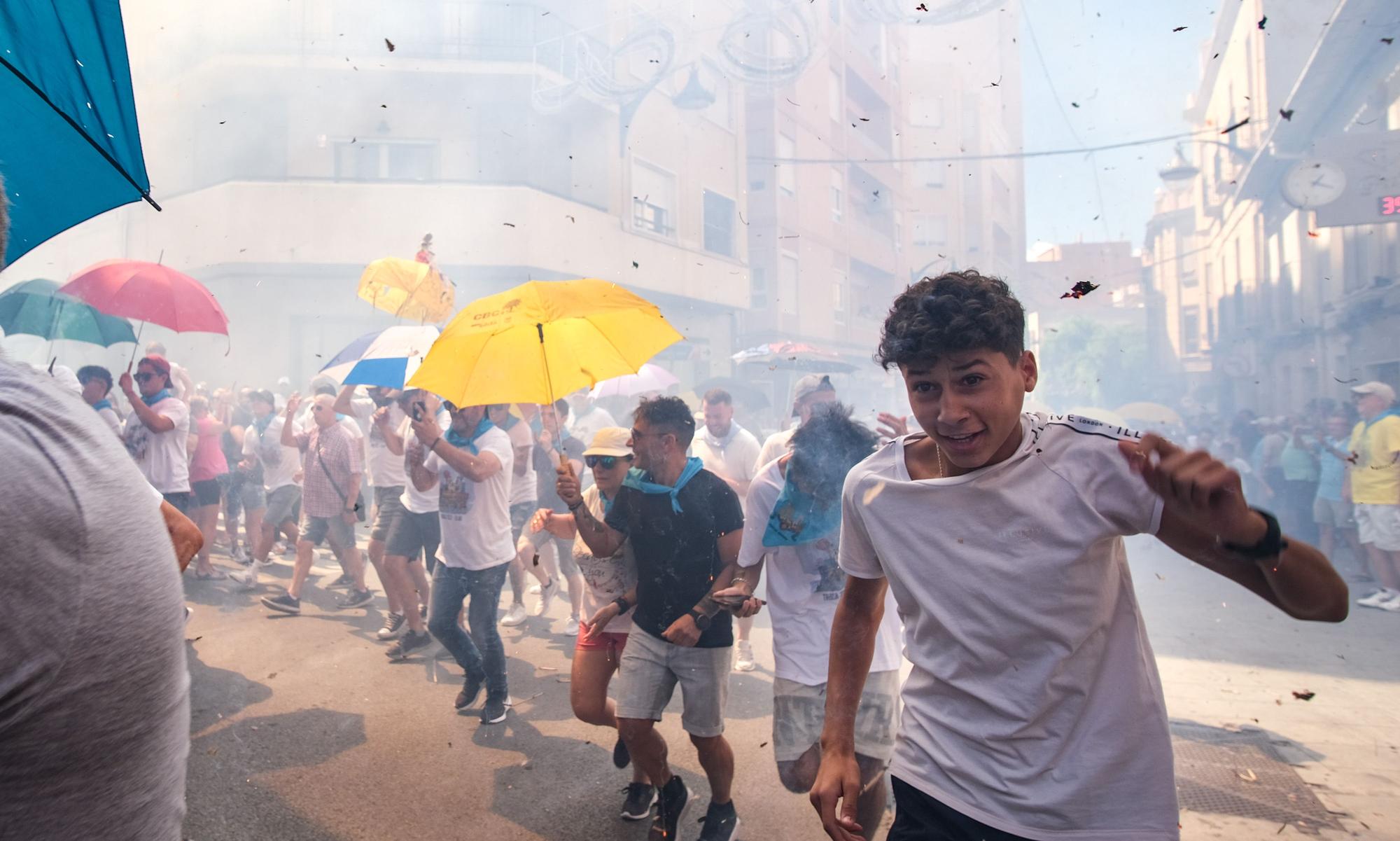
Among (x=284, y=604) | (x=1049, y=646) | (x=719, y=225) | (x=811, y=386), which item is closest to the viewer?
(x=1049, y=646)

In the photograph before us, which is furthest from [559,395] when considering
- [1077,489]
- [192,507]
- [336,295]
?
[336,295]

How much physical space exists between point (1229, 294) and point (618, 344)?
77.0ft

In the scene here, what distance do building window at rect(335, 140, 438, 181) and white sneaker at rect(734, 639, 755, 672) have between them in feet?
39.0

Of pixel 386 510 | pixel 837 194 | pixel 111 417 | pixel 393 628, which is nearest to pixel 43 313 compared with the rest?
pixel 111 417

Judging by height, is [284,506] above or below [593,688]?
above

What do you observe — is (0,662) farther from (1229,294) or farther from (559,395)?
(1229,294)

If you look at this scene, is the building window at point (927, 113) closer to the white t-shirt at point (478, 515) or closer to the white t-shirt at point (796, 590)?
the white t-shirt at point (478, 515)

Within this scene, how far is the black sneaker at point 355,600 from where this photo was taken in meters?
6.45

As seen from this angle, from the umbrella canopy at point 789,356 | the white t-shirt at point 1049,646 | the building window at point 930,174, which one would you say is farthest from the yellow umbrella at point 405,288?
the building window at point 930,174

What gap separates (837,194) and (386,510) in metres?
19.3

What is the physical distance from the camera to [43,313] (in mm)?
5867

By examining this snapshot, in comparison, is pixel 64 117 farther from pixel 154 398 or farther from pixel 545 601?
pixel 545 601

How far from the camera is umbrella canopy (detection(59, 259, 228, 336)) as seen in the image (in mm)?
4895

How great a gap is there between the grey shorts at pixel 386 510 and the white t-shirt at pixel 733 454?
2.11 meters
